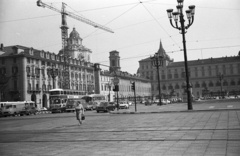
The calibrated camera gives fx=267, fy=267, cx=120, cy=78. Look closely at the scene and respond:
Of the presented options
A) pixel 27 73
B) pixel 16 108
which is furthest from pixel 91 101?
pixel 27 73

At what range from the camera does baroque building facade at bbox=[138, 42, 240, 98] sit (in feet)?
365

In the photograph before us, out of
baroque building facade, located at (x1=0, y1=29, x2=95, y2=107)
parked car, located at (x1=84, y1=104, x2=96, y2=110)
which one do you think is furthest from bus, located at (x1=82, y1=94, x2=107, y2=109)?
baroque building facade, located at (x1=0, y1=29, x2=95, y2=107)

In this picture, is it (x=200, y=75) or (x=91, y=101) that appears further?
(x=200, y=75)

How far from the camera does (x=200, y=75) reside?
11900 centimetres

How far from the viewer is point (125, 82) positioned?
348ft

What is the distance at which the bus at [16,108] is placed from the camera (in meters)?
40.4

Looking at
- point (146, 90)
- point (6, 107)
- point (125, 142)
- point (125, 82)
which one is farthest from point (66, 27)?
point (146, 90)

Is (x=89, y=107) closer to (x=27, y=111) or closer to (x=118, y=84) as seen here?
(x=27, y=111)

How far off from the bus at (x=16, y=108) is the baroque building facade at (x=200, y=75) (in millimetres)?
67472

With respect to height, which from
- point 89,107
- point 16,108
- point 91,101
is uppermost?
point 91,101

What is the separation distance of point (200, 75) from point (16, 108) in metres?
93.3

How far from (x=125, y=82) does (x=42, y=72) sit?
4505cm

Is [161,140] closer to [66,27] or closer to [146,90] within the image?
[66,27]

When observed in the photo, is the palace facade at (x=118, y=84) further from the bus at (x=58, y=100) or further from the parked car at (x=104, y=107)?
the parked car at (x=104, y=107)
